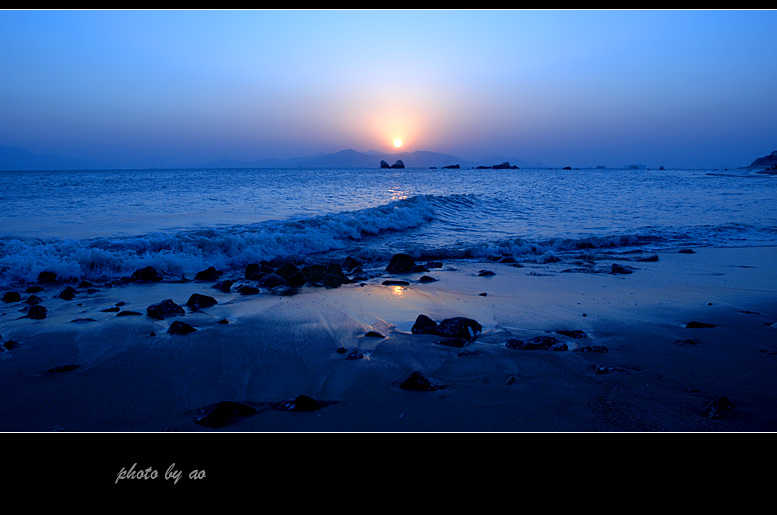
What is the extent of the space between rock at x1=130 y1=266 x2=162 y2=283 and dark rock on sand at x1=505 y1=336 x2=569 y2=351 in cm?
587

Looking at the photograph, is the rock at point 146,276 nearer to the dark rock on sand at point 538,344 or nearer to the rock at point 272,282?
the rock at point 272,282

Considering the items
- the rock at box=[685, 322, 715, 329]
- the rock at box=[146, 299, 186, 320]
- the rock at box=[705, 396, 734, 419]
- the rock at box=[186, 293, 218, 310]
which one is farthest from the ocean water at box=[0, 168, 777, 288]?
the rock at box=[705, 396, 734, 419]

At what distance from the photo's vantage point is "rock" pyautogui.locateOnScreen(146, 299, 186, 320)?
5.12m

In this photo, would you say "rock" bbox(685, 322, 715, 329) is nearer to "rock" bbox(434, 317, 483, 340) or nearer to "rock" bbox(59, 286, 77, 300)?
"rock" bbox(434, 317, 483, 340)

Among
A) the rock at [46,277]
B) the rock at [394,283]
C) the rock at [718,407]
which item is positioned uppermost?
the rock at [718,407]

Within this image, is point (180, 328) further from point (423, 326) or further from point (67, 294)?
point (67, 294)

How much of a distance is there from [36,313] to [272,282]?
287 cm

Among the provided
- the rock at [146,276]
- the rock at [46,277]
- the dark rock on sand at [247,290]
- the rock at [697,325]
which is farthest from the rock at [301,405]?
the rock at [46,277]

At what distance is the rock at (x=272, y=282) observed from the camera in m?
6.94

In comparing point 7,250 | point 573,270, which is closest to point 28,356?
point 7,250

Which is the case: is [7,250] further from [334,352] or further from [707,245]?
[707,245]

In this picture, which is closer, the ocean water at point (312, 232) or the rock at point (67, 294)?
the rock at point (67, 294)

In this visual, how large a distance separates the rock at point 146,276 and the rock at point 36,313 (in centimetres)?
197
